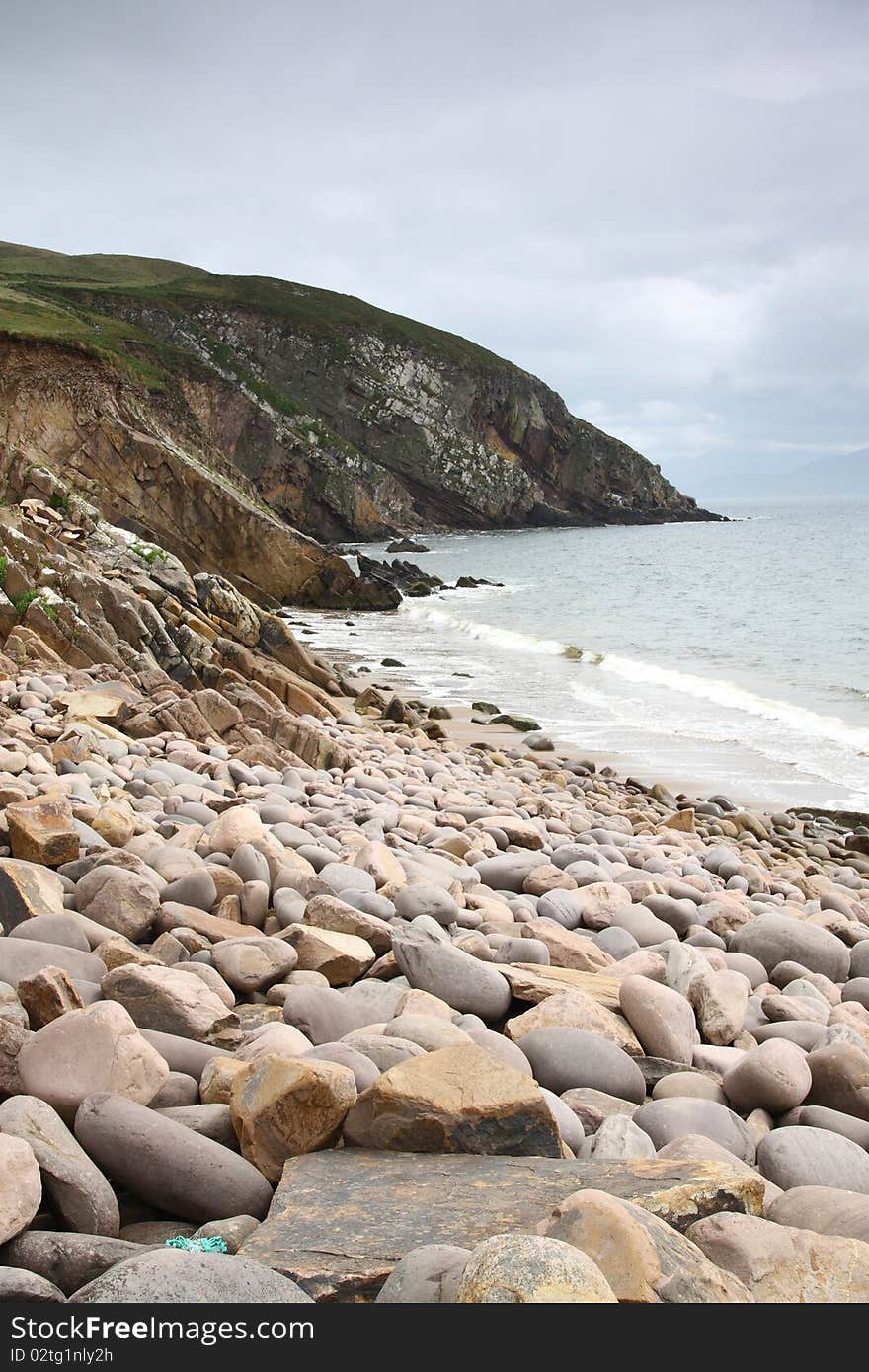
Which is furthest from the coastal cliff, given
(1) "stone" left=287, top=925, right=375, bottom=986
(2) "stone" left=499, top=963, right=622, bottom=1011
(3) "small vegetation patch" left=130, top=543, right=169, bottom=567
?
(2) "stone" left=499, top=963, right=622, bottom=1011

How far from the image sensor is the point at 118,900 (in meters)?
3.73

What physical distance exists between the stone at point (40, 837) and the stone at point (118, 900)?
0.99 feet

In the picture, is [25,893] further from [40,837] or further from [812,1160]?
[812,1160]

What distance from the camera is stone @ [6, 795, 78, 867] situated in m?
4.06

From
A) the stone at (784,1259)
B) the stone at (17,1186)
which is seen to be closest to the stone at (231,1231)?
the stone at (17,1186)

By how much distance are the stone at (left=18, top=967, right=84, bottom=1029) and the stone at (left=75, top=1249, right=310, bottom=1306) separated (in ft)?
3.18

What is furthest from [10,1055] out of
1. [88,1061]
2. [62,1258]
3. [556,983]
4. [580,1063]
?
[556,983]

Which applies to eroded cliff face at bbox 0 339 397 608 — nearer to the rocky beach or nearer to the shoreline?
the shoreline

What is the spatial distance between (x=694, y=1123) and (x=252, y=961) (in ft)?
5.00

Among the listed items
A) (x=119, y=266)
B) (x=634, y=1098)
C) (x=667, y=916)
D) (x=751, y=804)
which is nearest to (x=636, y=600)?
(x=751, y=804)

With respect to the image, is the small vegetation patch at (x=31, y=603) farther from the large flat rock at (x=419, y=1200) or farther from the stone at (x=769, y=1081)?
the large flat rock at (x=419, y=1200)

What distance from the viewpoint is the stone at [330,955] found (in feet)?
12.1
